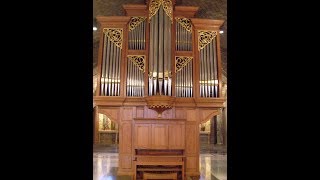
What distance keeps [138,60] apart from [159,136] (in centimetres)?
206

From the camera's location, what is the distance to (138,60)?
8.59m

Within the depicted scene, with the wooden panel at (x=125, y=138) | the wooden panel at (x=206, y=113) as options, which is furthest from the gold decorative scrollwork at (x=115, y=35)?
the wooden panel at (x=206, y=113)

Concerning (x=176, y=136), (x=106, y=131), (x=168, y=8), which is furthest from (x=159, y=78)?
(x=106, y=131)

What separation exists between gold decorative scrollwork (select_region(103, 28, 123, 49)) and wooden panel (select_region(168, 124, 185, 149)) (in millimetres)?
2544

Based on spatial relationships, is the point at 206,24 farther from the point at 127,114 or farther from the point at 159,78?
the point at 127,114

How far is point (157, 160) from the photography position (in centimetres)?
705

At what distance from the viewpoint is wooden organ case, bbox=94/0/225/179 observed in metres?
8.07

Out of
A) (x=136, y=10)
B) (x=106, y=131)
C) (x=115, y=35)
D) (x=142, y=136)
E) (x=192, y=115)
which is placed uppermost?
(x=136, y=10)

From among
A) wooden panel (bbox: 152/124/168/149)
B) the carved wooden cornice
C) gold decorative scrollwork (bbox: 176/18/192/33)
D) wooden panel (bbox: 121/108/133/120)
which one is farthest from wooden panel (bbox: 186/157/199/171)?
gold decorative scrollwork (bbox: 176/18/192/33)

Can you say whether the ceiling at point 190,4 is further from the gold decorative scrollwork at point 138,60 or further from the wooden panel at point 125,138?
the wooden panel at point 125,138

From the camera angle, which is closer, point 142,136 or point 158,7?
point 142,136
